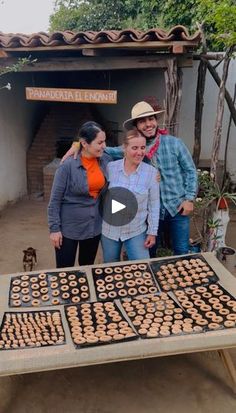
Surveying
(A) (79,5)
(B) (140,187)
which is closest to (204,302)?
(B) (140,187)

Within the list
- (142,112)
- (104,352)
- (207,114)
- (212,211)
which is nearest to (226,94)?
(207,114)

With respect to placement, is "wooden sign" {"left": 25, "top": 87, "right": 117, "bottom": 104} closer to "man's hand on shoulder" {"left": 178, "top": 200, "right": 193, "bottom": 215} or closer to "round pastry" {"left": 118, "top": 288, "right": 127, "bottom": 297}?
"man's hand on shoulder" {"left": 178, "top": 200, "right": 193, "bottom": 215}

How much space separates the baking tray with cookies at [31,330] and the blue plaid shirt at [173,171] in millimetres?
1329

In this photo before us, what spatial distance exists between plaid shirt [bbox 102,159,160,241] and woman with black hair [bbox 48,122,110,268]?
95 mm

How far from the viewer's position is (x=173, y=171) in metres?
3.10

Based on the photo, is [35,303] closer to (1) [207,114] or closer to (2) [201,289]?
(2) [201,289]

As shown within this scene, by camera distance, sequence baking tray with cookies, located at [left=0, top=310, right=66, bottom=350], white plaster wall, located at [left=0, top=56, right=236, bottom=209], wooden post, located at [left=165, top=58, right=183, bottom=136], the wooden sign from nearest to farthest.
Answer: baking tray with cookies, located at [left=0, top=310, right=66, bottom=350] → the wooden sign → wooden post, located at [left=165, top=58, right=183, bottom=136] → white plaster wall, located at [left=0, top=56, right=236, bottom=209]

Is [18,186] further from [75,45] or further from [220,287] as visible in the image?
[220,287]

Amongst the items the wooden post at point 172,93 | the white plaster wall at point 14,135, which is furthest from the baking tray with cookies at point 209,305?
the white plaster wall at point 14,135

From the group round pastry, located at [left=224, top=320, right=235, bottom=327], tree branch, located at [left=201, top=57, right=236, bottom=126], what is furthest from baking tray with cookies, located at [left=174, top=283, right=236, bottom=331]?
tree branch, located at [left=201, top=57, right=236, bottom=126]

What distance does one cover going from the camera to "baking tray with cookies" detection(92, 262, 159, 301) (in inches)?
104

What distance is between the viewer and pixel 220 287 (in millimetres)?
2652

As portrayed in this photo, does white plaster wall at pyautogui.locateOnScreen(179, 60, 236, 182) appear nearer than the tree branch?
No
